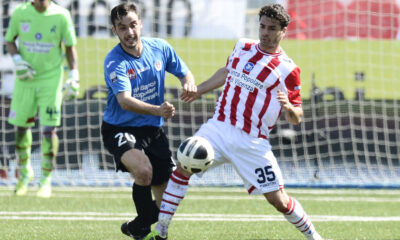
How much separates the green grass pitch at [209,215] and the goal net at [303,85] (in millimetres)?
1242

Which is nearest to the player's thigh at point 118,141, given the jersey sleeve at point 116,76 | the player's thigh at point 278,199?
the jersey sleeve at point 116,76

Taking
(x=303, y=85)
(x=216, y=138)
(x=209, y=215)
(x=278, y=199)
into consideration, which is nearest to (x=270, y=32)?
(x=216, y=138)

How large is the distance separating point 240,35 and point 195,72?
90 cm

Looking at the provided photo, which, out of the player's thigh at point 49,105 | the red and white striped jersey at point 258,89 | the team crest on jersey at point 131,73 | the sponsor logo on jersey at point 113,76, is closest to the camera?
the red and white striped jersey at point 258,89

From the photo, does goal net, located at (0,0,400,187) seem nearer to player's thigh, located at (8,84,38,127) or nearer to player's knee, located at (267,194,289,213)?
player's thigh, located at (8,84,38,127)

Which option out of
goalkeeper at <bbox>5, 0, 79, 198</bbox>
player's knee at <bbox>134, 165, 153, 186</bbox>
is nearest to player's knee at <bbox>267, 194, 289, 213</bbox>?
player's knee at <bbox>134, 165, 153, 186</bbox>

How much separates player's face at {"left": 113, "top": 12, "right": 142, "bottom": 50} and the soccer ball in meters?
0.92

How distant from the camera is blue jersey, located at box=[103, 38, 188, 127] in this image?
548cm

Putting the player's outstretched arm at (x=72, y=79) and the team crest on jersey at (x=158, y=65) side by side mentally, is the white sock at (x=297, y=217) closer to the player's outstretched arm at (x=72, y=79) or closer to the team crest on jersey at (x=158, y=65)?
the team crest on jersey at (x=158, y=65)

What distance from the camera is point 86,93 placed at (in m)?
11.0

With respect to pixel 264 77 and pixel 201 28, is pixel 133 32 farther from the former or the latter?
pixel 201 28

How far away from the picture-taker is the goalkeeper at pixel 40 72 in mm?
8555

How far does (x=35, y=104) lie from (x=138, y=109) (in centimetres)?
376

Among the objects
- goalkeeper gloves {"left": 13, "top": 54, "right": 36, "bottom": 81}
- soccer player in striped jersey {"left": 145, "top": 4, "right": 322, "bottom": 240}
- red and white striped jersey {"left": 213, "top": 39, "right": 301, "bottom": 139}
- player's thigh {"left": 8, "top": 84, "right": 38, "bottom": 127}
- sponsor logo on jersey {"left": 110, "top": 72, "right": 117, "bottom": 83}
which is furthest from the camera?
player's thigh {"left": 8, "top": 84, "right": 38, "bottom": 127}
